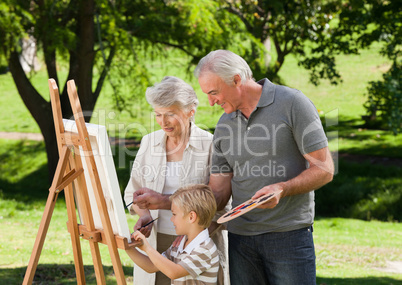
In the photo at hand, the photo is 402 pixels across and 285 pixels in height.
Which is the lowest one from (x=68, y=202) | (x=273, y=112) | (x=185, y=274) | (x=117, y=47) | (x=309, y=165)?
(x=185, y=274)

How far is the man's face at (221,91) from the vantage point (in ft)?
8.74

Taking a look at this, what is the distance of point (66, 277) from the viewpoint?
5.36m

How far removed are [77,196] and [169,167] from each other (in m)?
0.55

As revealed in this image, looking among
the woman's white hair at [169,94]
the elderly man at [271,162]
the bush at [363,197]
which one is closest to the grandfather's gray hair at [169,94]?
the woman's white hair at [169,94]

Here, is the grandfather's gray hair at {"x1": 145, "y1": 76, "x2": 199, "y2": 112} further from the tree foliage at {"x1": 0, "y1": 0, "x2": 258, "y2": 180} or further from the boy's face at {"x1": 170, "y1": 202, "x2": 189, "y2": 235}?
the tree foliage at {"x1": 0, "y1": 0, "x2": 258, "y2": 180}

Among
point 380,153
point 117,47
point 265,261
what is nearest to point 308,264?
point 265,261

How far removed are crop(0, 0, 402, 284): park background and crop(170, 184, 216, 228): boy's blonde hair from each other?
284 centimetres

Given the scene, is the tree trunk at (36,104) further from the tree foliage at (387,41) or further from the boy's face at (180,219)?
the boy's face at (180,219)

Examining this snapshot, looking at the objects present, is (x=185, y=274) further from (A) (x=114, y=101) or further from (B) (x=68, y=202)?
(A) (x=114, y=101)

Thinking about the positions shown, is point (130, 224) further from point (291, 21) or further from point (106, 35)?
point (291, 21)

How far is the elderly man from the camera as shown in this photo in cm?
256

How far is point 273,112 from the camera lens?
8.63 feet

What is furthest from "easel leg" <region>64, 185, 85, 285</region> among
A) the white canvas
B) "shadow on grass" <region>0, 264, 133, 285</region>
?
"shadow on grass" <region>0, 264, 133, 285</region>

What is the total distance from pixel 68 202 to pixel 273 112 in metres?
1.28
